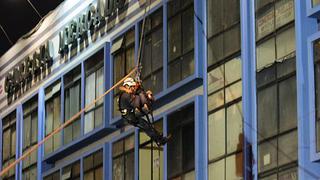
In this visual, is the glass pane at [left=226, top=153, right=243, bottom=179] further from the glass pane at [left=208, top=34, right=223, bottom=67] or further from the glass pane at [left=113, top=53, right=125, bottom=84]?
the glass pane at [left=113, top=53, right=125, bottom=84]

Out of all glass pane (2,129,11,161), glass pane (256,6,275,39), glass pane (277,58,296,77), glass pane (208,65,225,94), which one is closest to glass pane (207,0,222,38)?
glass pane (208,65,225,94)

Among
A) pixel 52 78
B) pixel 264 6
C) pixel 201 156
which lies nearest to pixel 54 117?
pixel 52 78

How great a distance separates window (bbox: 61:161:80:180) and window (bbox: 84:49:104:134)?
6.17ft

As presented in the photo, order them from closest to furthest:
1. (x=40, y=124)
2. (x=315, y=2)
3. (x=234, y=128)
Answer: (x=315, y=2) < (x=234, y=128) < (x=40, y=124)

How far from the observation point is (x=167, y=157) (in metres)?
35.7

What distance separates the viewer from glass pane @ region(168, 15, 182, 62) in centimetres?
3646

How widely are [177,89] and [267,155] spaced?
690cm

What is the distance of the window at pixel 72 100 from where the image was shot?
44594 mm

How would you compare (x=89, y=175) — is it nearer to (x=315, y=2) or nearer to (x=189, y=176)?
(x=189, y=176)

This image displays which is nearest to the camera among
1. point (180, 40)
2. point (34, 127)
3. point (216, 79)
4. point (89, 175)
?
point (216, 79)

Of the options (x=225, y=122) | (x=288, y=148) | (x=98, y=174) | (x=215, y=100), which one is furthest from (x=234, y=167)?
(x=98, y=174)

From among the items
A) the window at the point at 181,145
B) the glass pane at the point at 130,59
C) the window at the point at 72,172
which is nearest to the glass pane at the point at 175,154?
the window at the point at 181,145

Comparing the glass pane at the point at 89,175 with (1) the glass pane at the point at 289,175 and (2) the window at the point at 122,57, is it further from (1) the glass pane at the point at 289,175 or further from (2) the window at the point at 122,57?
(1) the glass pane at the point at 289,175

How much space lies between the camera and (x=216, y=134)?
109 ft
